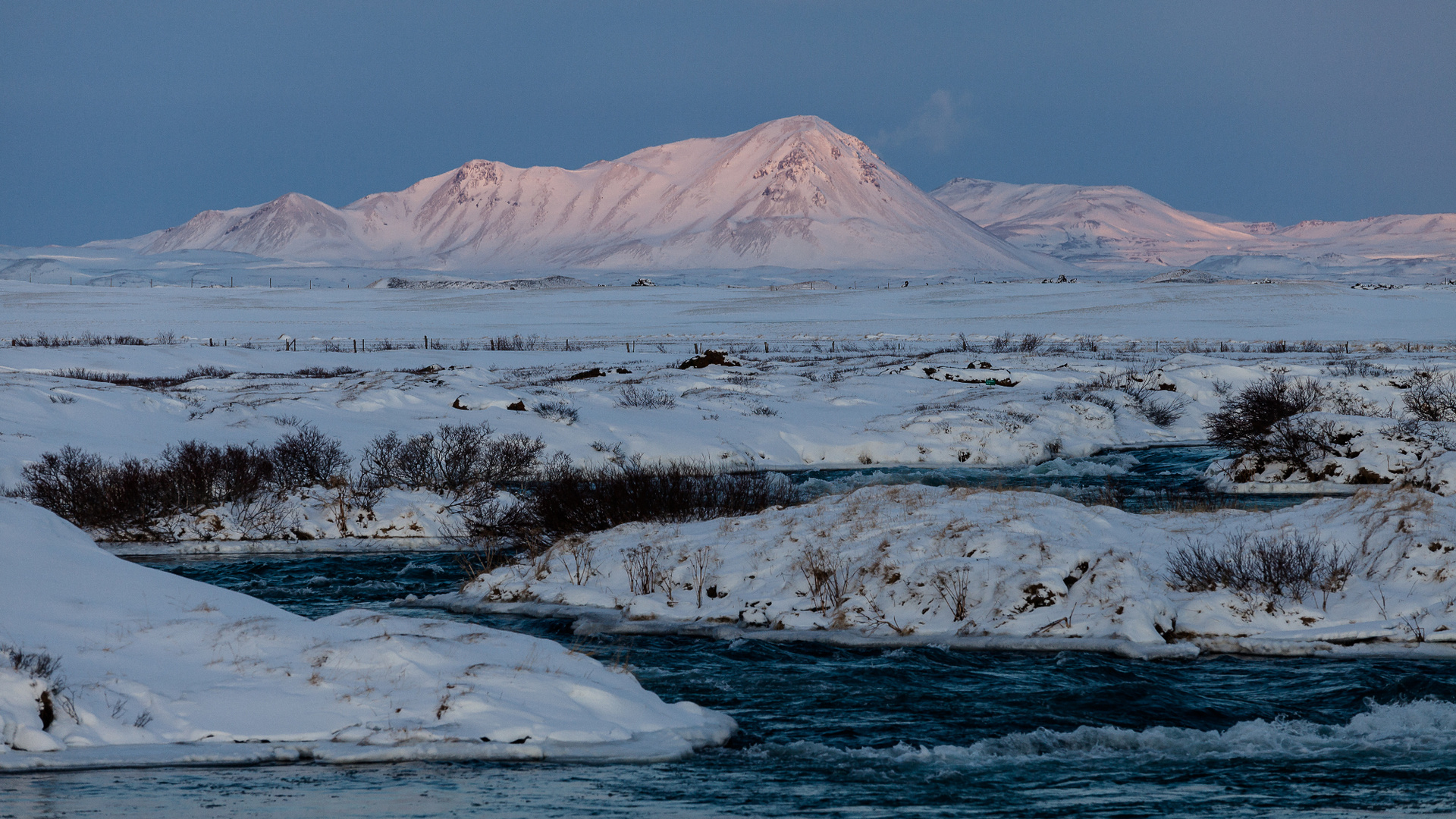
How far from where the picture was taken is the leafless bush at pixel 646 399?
112ft

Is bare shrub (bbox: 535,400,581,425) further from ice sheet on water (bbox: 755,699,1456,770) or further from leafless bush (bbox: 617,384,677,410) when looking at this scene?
ice sheet on water (bbox: 755,699,1456,770)

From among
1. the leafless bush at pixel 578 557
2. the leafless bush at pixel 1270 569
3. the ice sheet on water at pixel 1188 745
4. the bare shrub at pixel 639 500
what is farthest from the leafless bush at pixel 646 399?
the ice sheet on water at pixel 1188 745

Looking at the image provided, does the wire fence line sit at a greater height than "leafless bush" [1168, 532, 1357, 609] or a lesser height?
greater

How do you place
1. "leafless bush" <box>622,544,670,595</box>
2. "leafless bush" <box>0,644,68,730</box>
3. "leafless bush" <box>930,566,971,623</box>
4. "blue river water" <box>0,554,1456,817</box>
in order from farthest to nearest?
"leafless bush" <box>622,544,670,595</box>
"leafless bush" <box>930,566,971,623</box>
"leafless bush" <box>0,644,68,730</box>
"blue river water" <box>0,554,1456,817</box>

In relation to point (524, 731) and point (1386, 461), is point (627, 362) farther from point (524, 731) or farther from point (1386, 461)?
point (524, 731)

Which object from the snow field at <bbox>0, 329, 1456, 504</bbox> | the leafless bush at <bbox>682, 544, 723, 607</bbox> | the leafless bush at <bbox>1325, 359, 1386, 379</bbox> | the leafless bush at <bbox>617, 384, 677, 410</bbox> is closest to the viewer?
the leafless bush at <bbox>682, 544, 723, 607</bbox>

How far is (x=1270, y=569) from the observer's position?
1347 cm

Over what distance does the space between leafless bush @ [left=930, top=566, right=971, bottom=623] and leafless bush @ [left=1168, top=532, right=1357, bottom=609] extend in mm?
2225

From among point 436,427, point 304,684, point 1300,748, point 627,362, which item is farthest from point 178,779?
point 627,362

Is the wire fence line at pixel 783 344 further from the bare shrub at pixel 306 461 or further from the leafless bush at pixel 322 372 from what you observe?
the bare shrub at pixel 306 461

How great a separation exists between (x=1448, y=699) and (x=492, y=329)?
81.3m

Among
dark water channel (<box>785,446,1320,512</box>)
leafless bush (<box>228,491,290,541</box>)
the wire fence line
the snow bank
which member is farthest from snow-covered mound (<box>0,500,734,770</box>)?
the wire fence line

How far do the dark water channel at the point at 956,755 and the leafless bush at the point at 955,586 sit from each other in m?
0.99

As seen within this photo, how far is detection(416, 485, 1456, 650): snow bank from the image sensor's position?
12.9 m
